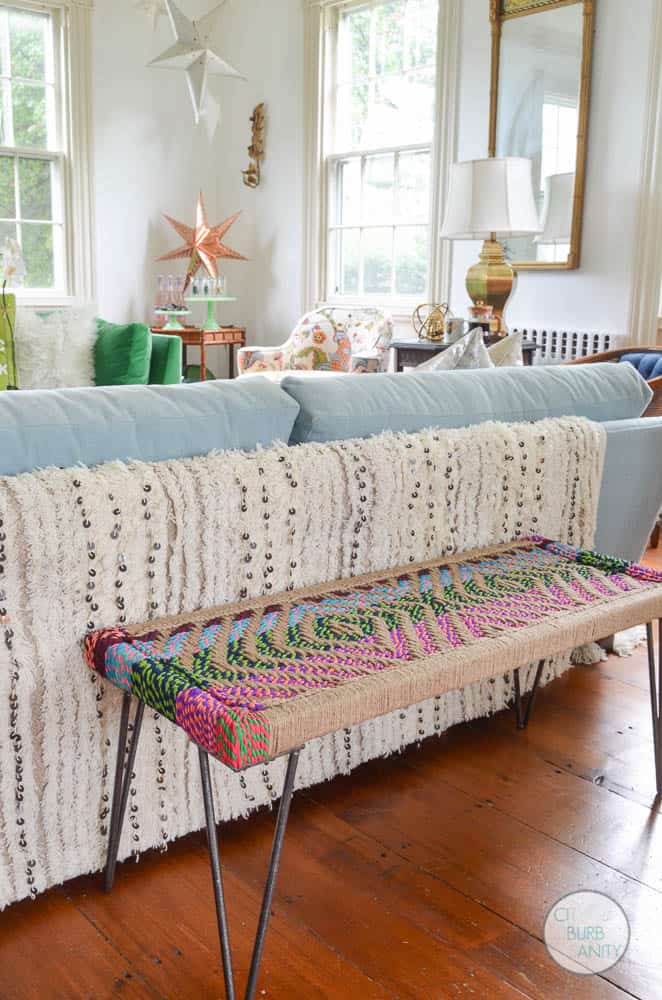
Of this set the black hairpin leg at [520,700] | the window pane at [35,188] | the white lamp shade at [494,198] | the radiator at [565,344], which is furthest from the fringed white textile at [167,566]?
the window pane at [35,188]

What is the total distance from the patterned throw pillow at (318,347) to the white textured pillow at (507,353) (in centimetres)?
225

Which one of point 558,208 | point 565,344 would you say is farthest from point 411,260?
point 565,344

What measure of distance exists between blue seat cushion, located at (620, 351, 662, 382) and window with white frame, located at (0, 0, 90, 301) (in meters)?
3.64

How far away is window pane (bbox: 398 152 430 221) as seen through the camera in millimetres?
5344

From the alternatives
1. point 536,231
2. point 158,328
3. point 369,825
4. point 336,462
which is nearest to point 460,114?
point 536,231

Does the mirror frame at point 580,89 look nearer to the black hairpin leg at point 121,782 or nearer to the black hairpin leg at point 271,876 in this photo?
the black hairpin leg at point 121,782

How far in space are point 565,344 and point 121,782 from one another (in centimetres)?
358

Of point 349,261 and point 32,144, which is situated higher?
point 32,144

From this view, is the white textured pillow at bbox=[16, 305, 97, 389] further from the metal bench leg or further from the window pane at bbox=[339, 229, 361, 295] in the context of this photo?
the metal bench leg

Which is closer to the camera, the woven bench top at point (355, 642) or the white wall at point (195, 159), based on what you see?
the woven bench top at point (355, 642)

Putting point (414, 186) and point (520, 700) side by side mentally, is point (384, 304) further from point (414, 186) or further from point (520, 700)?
point (520, 700)

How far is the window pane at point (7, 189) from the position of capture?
5.73 metres

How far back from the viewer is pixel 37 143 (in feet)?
19.1

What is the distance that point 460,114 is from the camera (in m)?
4.95
